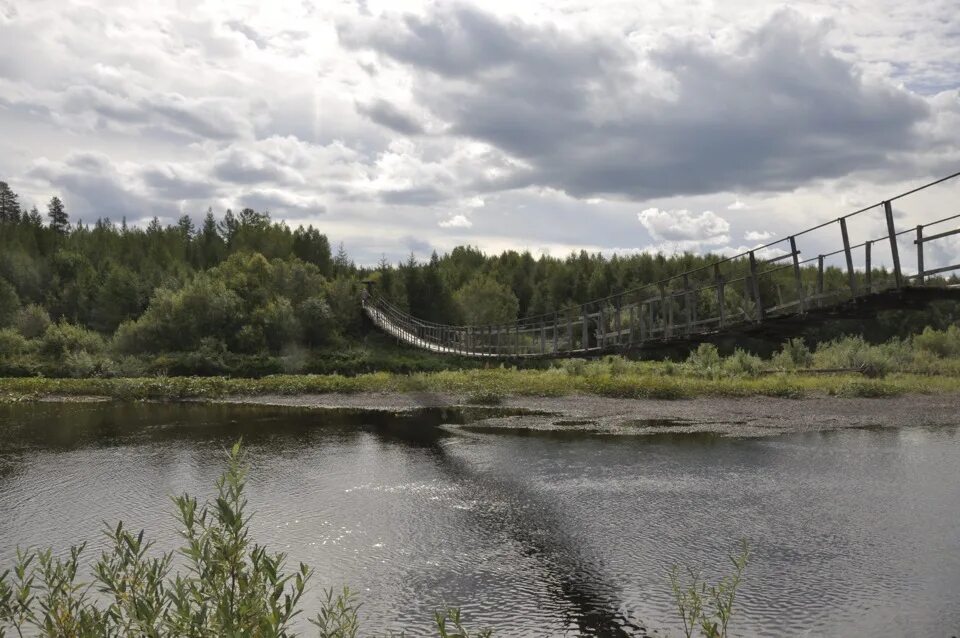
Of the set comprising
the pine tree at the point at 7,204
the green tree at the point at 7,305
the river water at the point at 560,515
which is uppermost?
the pine tree at the point at 7,204

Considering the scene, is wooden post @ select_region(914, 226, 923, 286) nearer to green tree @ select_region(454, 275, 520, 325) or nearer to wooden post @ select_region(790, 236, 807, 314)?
wooden post @ select_region(790, 236, 807, 314)

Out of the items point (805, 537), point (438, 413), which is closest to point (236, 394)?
point (438, 413)

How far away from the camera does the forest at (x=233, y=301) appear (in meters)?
42.2

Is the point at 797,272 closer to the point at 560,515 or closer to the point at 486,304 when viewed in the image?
the point at 560,515

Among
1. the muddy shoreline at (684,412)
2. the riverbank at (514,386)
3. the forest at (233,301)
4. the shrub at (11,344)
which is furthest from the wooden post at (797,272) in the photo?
the shrub at (11,344)

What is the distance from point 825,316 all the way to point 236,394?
89.9ft

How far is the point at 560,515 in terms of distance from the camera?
12141mm

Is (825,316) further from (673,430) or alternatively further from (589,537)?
(673,430)

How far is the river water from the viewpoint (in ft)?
27.5

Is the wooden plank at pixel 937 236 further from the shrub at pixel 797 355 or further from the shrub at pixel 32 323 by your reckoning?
the shrub at pixel 32 323

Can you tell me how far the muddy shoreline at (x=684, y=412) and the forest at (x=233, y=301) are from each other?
12.1 metres

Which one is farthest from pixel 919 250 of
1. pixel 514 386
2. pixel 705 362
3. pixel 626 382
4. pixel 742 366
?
pixel 705 362

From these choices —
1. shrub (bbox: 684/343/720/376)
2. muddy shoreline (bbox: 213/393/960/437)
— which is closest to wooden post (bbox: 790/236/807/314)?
muddy shoreline (bbox: 213/393/960/437)

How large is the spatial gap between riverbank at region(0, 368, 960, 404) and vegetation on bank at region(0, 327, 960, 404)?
0.14 feet
